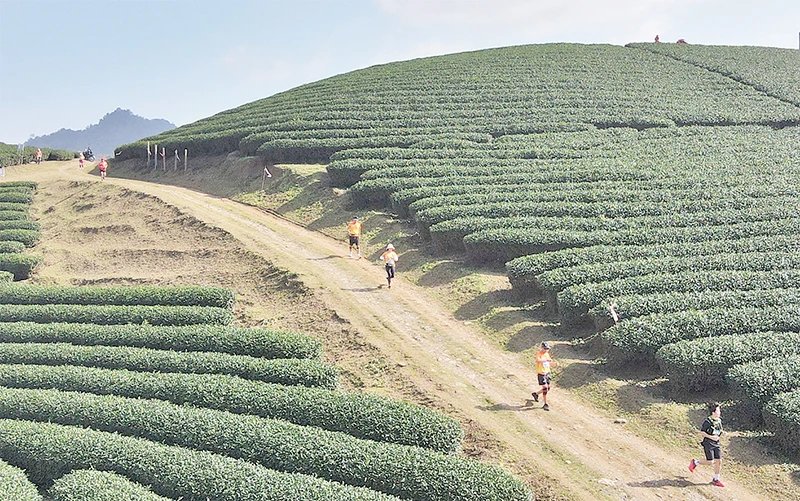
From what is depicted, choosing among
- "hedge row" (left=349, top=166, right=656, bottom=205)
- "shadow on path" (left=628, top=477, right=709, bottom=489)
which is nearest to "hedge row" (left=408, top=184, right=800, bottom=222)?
"hedge row" (left=349, top=166, right=656, bottom=205)

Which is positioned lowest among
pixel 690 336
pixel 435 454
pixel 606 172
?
pixel 435 454

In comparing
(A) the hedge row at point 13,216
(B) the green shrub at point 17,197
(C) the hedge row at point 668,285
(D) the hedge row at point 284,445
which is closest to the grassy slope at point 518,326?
(C) the hedge row at point 668,285

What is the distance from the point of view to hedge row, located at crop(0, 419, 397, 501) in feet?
35.2

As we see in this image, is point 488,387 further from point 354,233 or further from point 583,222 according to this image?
point 583,222

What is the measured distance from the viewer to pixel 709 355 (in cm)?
1412

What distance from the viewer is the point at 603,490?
11.3 metres

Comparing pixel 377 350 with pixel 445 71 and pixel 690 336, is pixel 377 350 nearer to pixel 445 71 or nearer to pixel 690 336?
pixel 690 336

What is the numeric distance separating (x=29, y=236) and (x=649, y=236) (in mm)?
25161

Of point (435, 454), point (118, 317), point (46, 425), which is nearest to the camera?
point (435, 454)

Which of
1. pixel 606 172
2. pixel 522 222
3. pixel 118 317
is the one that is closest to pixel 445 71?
pixel 606 172

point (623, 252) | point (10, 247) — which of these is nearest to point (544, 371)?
point (623, 252)

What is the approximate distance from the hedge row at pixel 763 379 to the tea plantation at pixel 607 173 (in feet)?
0.12

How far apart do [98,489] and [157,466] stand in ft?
3.30

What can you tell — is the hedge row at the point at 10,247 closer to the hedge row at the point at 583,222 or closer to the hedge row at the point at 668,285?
the hedge row at the point at 583,222
